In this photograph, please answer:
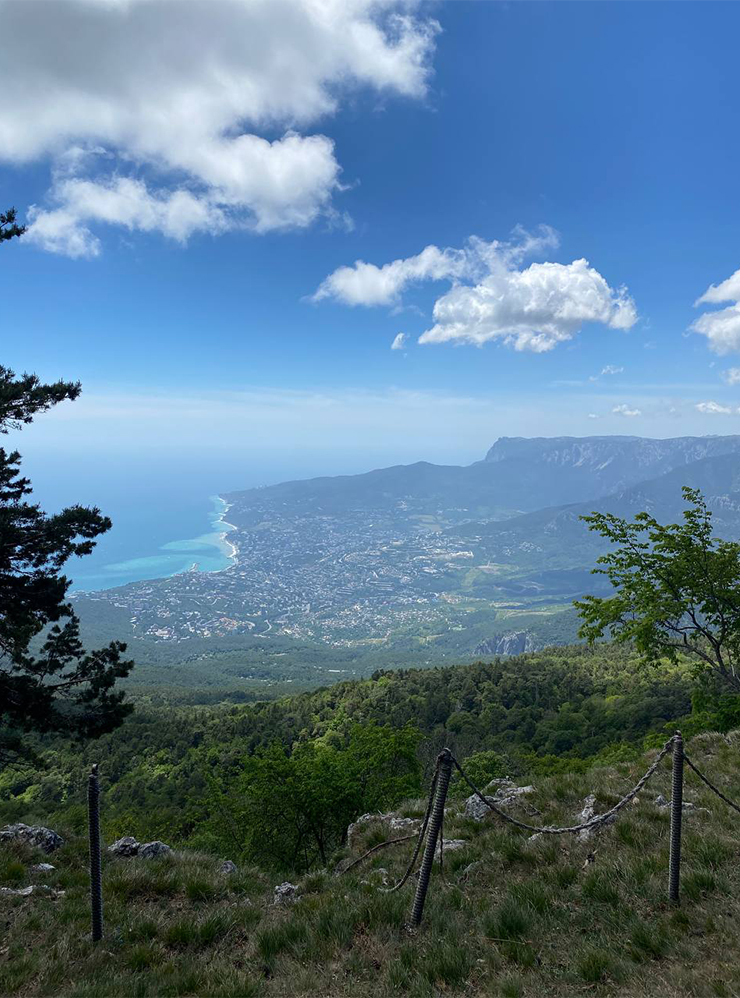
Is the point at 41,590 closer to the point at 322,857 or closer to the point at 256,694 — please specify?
the point at 322,857

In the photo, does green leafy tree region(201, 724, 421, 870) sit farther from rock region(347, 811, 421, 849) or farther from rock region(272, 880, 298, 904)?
rock region(272, 880, 298, 904)

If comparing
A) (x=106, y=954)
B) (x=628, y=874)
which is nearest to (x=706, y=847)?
(x=628, y=874)

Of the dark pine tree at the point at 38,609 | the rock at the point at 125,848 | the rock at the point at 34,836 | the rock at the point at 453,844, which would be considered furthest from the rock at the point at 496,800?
the dark pine tree at the point at 38,609

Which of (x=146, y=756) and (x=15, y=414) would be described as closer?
(x=15, y=414)

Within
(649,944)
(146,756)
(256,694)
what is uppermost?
(649,944)

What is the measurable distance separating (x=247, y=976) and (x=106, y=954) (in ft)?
6.46

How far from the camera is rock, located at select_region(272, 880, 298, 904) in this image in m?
7.28

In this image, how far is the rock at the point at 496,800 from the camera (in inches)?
370

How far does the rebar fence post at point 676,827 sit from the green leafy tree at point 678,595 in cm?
878

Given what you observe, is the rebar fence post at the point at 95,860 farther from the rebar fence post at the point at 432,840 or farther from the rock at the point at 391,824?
the rock at the point at 391,824

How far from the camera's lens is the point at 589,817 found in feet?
28.1

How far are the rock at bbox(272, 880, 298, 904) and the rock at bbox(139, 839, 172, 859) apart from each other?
2800 millimetres

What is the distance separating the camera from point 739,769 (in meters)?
9.65

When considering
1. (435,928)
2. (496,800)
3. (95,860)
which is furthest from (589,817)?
(95,860)
